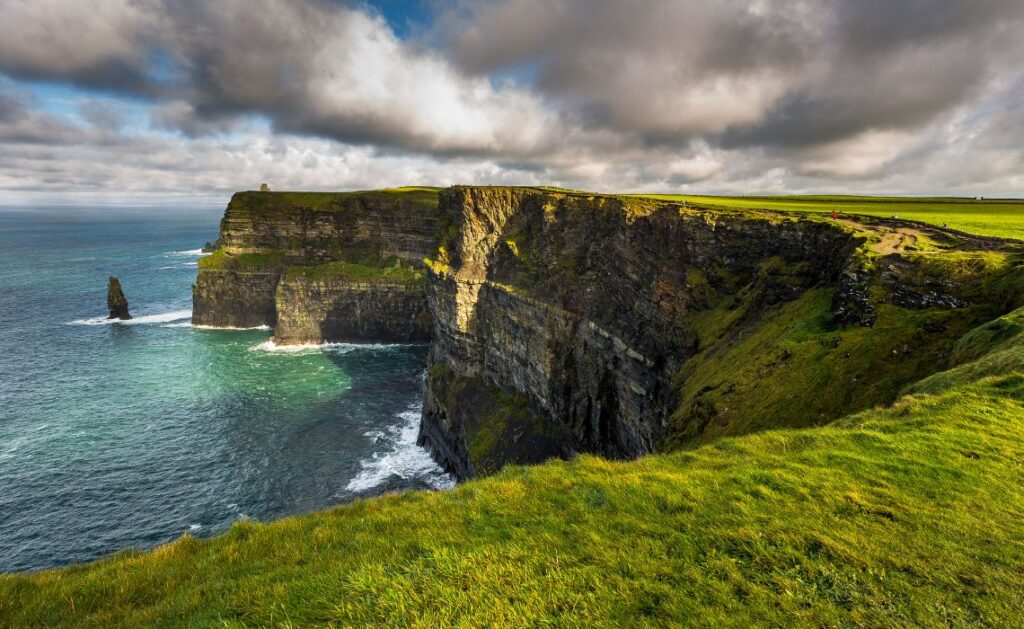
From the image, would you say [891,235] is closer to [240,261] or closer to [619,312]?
[619,312]

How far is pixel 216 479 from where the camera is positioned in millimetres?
47531

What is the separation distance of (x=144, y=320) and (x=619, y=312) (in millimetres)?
115126

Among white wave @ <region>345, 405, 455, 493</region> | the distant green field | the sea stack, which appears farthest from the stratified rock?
the distant green field

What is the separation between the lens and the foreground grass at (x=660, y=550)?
254 inches

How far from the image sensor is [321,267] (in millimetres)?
103562

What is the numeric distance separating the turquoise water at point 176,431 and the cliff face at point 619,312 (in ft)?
39.6

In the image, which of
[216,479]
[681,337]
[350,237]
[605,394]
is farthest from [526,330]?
[350,237]

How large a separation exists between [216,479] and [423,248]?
7019cm

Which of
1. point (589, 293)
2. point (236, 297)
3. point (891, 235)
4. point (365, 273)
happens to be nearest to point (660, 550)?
point (891, 235)

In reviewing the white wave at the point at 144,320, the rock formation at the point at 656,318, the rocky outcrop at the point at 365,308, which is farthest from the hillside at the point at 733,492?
the white wave at the point at 144,320

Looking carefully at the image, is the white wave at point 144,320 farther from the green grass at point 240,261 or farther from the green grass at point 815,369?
the green grass at point 815,369

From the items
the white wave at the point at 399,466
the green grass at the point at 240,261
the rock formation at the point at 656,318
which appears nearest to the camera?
the rock formation at the point at 656,318

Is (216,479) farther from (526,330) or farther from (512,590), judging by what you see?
(512,590)

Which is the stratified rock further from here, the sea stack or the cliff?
the sea stack
